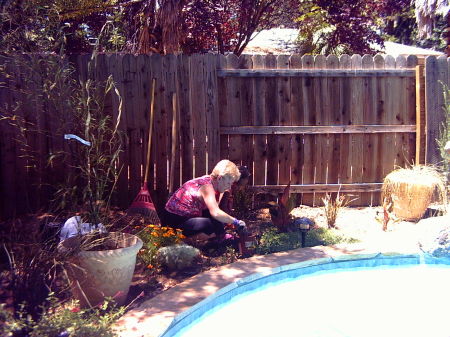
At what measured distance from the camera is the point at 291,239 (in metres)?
4.59

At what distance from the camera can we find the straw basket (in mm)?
5363

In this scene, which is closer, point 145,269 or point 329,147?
point 145,269

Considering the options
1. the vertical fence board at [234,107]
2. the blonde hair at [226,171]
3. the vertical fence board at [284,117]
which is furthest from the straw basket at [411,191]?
the blonde hair at [226,171]

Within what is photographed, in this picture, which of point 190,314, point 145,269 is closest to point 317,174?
point 145,269

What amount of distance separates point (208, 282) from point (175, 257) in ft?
1.81

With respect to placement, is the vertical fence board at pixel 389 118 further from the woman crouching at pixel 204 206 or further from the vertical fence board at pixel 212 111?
the woman crouching at pixel 204 206

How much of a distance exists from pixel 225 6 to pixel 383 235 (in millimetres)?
8487

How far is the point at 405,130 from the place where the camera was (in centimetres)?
614

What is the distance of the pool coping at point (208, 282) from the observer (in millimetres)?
2717

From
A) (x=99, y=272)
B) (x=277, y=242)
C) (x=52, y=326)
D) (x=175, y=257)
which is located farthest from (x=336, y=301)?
(x=52, y=326)

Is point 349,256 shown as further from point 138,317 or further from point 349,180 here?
point 349,180

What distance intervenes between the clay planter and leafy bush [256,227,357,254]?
4.71ft

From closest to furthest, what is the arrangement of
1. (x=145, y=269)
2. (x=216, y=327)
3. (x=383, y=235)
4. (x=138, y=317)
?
(x=138, y=317)
(x=216, y=327)
(x=145, y=269)
(x=383, y=235)

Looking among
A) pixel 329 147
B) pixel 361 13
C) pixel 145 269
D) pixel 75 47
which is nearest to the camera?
Answer: pixel 145 269
